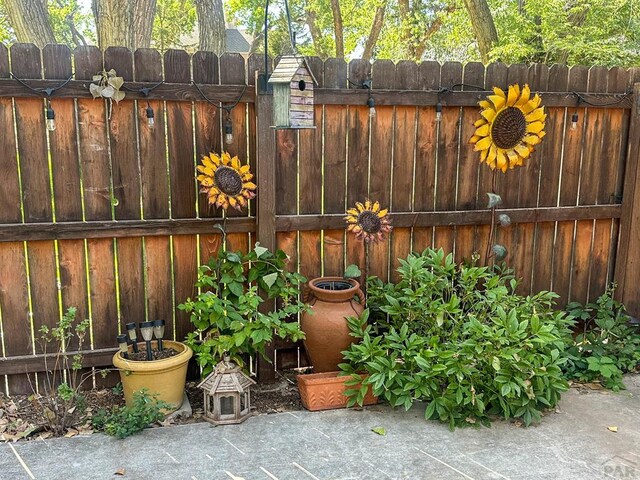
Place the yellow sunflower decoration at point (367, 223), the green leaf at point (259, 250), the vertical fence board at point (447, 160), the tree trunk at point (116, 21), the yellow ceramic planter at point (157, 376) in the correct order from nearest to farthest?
the yellow ceramic planter at point (157, 376) → the green leaf at point (259, 250) → the yellow sunflower decoration at point (367, 223) → the vertical fence board at point (447, 160) → the tree trunk at point (116, 21)

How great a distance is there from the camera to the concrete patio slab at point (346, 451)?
239 cm

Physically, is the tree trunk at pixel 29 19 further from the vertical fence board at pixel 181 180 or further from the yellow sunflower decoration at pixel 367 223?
the yellow sunflower decoration at pixel 367 223

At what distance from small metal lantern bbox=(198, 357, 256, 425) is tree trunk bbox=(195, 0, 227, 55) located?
18.0 ft

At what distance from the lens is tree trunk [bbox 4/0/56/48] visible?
5480 millimetres

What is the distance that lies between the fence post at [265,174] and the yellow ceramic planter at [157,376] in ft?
1.82

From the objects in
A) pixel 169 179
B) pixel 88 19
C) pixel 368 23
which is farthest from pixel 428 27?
pixel 169 179

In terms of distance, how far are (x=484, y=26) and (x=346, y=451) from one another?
21.9 feet

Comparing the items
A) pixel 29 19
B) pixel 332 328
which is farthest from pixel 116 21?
pixel 332 328

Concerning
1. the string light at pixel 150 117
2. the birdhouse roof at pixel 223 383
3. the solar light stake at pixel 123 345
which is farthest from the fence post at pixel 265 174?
the solar light stake at pixel 123 345

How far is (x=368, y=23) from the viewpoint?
13.5 meters

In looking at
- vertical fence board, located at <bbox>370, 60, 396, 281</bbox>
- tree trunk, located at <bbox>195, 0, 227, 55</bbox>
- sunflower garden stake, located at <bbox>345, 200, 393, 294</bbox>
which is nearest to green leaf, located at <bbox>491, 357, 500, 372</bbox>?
sunflower garden stake, located at <bbox>345, 200, 393, 294</bbox>

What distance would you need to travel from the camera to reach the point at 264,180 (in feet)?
10.4

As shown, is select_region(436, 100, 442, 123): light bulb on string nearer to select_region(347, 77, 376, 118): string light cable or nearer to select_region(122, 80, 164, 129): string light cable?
select_region(347, 77, 376, 118): string light cable

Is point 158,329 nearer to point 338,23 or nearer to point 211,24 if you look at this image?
point 211,24
